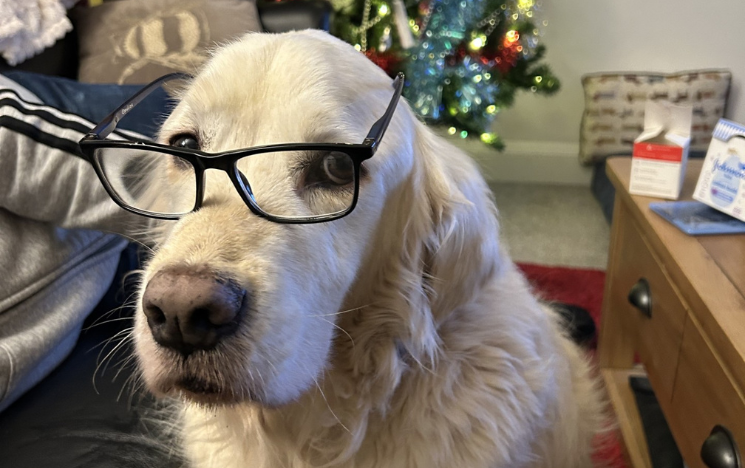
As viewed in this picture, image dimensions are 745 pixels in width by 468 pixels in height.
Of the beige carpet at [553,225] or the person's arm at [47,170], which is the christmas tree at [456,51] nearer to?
the beige carpet at [553,225]

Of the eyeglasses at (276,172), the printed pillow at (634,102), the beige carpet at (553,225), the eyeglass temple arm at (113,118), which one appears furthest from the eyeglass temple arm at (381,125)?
the printed pillow at (634,102)

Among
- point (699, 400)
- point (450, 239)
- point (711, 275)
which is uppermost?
point (450, 239)

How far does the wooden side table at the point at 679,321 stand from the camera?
0.82m

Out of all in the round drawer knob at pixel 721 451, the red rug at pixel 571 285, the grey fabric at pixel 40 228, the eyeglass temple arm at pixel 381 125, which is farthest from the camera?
the red rug at pixel 571 285

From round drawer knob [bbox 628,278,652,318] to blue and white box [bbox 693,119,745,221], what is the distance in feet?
0.70

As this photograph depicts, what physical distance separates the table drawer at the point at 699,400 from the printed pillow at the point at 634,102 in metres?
2.24

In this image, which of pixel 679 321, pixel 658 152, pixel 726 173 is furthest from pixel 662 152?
pixel 679 321

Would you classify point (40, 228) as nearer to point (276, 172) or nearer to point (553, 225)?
point (276, 172)

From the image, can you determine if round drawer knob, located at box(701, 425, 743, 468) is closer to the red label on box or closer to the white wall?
the red label on box

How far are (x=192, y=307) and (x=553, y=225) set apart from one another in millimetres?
2567

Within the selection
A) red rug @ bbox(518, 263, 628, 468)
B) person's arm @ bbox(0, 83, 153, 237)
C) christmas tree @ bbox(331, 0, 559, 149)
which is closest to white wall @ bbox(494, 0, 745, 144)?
christmas tree @ bbox(331, 0, 559, 149)

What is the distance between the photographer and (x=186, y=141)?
31.0 inches

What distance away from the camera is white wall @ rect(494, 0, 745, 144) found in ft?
10.0

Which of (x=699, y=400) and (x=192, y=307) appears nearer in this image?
(x=192, y=307)
